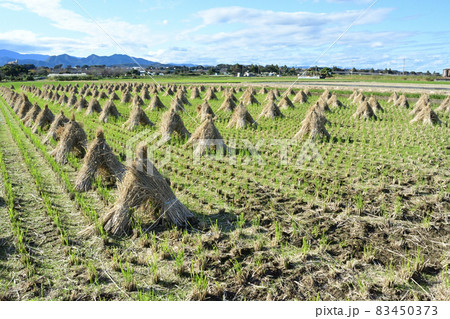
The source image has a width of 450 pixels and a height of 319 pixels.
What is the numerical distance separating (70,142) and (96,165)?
2.57m

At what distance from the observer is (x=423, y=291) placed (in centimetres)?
341

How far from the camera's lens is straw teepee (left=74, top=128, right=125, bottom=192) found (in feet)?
21.2

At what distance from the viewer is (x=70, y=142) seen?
858 centimetres

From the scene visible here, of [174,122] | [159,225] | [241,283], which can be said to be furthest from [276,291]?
A: [174,122]

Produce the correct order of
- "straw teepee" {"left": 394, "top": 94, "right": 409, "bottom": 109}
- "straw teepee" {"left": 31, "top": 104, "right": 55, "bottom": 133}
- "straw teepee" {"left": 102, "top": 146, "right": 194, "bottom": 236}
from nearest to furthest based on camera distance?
1. "straw teepee" {"left": 102, "top": 146, "right": 194, "bottom": 236}
2. "straw teepee" {"left": 31, "top": 104, "right": 55, "bottom": 133}
3. "straw teepee" {"left": 394, "top": 94, "right": 409, "bottom": 109}

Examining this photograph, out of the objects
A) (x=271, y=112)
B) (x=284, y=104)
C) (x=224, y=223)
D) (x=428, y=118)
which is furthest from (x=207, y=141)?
(x=284, y=104)

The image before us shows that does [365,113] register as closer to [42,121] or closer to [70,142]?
[70,142]

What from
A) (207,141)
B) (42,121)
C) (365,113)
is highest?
(365,113)

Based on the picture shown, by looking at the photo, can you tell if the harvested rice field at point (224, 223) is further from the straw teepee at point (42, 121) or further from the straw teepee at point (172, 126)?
the straw teepee at point (42, 121)

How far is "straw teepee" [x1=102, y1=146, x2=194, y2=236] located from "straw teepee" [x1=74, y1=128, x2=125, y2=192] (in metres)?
1.69

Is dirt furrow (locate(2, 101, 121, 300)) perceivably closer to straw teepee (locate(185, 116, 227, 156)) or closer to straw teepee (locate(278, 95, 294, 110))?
straw teepee (locate(185, 116, 227, 156))

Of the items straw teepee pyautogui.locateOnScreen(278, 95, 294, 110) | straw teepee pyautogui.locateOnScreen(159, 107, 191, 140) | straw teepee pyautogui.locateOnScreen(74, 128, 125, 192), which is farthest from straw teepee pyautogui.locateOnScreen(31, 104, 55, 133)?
straw teepee pyautogui.locateOnScreen(278, 95, 294, 110)

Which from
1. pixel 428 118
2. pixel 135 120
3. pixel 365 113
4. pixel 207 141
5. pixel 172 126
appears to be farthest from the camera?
pixel 365 113

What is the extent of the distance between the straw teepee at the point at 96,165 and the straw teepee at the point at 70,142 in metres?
2.31
